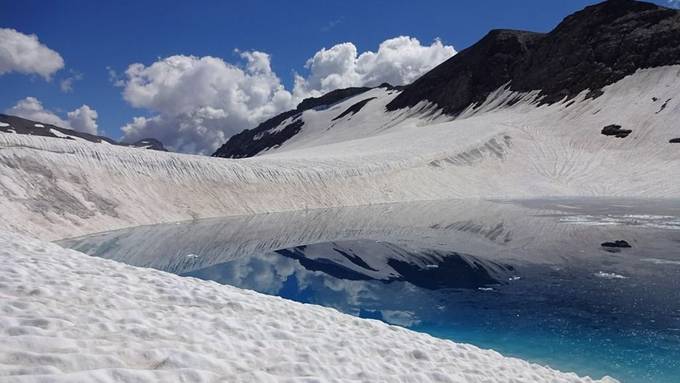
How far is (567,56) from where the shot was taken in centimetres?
10969

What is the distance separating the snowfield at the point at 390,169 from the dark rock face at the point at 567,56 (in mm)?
4778

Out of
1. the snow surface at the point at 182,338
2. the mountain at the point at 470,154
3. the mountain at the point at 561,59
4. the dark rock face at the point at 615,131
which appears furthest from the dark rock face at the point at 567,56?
the snow surface at the point at 182,338

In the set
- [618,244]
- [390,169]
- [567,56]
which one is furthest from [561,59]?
[618,244]

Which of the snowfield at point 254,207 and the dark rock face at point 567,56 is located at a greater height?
the dark rock face at point 567,56

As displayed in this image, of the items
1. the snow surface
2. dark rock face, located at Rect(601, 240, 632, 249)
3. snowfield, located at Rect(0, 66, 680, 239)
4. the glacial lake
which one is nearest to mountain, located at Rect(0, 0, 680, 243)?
snowfield, located at Rect(0, 66, 680, 239)

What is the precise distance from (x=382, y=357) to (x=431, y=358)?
1.14 m

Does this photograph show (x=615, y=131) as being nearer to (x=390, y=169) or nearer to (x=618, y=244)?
(x=390, y=169)

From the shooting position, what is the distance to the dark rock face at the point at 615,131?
77875 mm

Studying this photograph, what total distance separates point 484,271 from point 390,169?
43.8 metres

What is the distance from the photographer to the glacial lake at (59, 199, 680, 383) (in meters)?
13.3

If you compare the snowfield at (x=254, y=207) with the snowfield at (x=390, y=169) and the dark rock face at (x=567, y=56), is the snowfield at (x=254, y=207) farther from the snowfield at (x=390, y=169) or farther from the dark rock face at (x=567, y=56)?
the dark rock face at (x=567, y=56)

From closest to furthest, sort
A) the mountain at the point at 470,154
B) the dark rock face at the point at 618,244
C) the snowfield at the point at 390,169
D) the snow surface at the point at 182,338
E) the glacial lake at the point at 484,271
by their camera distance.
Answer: the snow surface at the point at 182,338, the glacial lake at the point at 484,271, the dark rock face at the point at 618,244, the snowfield at the point at 390,169, the mountain at the point at 470,154

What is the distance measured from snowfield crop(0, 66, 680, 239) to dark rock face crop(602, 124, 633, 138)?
3.55 feet

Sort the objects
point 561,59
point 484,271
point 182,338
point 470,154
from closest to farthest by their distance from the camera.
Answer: point 182,338 < point 484,271 < point 470,154 < point 561,59
